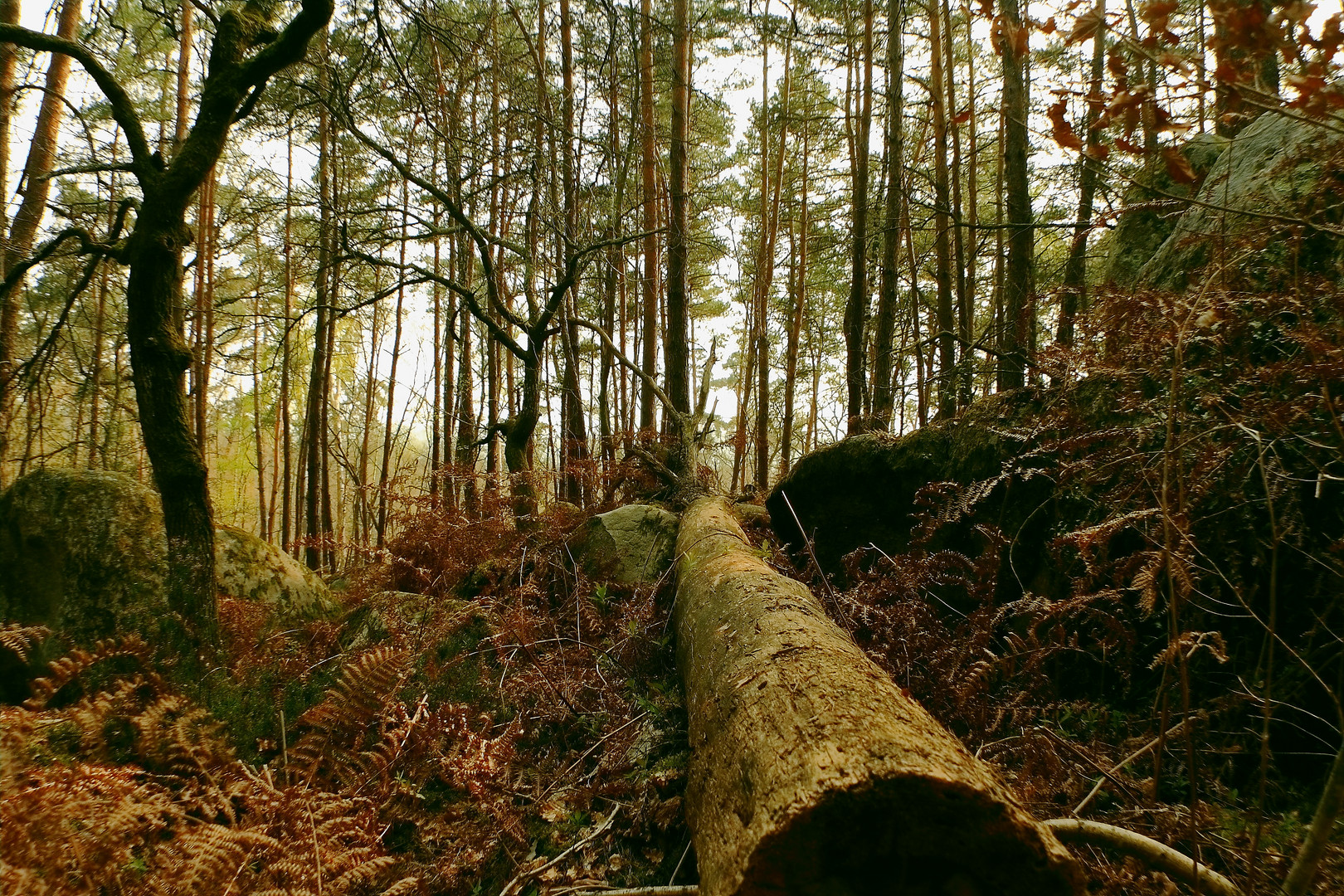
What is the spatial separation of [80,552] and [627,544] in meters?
3.76

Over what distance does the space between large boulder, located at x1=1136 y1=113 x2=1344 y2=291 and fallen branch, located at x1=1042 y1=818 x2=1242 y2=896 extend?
1.52 meters

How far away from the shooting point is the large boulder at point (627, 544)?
189 inches

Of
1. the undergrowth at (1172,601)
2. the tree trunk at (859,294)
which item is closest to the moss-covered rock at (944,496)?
the undergrowth at (1172,601)

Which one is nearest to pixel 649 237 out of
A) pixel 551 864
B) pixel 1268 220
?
pixel 1268 220

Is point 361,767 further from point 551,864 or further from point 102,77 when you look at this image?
point 102,77

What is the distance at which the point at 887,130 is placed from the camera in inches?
326

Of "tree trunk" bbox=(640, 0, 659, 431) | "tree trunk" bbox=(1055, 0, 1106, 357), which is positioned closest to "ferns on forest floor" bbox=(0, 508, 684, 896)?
"tree trunk" bbox=(1055, 0, 1106, 357)

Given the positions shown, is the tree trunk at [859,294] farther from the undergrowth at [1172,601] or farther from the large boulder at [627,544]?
the undergrowth at [1172,601]

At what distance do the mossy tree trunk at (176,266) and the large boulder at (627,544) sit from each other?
2.49 metres

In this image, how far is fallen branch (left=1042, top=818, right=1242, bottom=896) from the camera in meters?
1.33

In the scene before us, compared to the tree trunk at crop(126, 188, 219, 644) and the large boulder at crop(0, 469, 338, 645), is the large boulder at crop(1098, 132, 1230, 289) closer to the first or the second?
the tree trunk at crop(126, 188, 219, 644)

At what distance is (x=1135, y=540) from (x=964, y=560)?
72cm

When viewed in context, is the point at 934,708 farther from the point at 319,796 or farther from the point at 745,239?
the point at 745,239

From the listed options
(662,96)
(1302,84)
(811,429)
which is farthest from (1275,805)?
(811,429)
